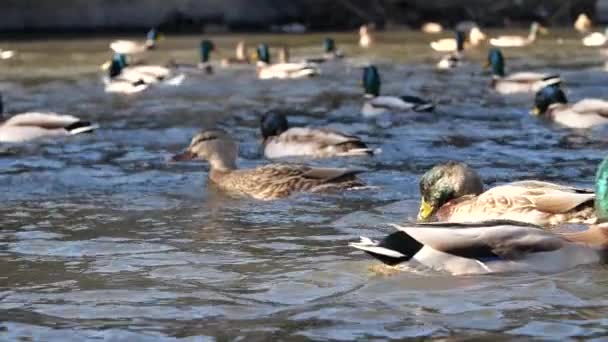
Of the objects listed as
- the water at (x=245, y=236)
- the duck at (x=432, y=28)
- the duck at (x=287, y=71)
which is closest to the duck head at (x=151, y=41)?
the duck at (x=287, y=71)

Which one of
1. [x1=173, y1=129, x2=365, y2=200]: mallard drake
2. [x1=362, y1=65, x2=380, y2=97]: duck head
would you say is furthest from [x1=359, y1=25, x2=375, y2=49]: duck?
[x1=173, y1=129, x2=365, y2=200]: mallard drake

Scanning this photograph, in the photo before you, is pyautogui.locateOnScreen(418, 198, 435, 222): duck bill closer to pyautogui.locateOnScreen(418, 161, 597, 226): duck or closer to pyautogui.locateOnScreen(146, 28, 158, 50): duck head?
pyautogui.locateOnScreen(418, 161, 597, 226): duck

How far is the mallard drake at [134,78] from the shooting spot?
1989 centimetres

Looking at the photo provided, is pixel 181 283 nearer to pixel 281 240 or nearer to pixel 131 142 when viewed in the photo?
pixel 281 240

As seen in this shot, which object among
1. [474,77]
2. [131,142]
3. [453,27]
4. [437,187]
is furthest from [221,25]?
[437,187]

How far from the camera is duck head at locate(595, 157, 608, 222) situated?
750cm

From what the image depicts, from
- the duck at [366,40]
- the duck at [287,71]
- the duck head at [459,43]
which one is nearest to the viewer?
the duck at [287,71]

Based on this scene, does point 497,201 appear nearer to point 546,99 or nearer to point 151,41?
point 546,99

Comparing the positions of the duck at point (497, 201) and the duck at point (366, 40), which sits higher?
the duck at point (497, 201)

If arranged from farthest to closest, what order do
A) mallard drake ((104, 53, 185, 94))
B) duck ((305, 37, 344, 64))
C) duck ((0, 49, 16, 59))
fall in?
1. duck ((0, 49, 16, 59))
2. duck ((305, 37, 344, 64))
3. mallard drake ((104, 53, 185, 94))

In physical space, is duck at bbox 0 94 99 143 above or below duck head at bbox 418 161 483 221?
below

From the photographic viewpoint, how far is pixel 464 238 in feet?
22.1

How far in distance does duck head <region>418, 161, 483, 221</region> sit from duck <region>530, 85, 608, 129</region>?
6.03 m

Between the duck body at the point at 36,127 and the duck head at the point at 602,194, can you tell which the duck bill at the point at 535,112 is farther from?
the duck head at the point at 602,194
